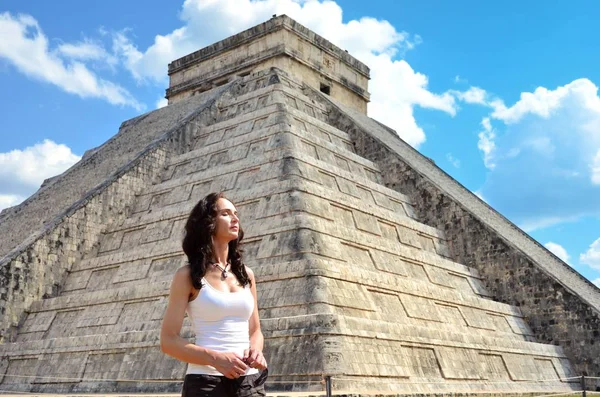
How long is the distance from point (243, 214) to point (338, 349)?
4.23 m

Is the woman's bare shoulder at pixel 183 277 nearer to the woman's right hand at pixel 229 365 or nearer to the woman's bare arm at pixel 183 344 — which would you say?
the woman's bare arm at pixel 183 344

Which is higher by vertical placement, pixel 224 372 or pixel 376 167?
pixel 376 167

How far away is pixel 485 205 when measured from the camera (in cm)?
1884

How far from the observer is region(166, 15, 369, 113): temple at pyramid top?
2084 centimetres

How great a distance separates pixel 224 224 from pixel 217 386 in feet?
2.24

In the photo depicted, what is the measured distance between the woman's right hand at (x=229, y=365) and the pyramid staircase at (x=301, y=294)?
5528 millimetres

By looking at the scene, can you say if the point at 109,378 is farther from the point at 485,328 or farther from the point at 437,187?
the point at 437,187

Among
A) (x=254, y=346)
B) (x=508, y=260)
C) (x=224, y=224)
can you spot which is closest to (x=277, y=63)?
(x=508, y=260)

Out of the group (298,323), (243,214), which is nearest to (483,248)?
(243,214)

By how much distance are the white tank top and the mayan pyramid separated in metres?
5.48

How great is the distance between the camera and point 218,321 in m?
2.88

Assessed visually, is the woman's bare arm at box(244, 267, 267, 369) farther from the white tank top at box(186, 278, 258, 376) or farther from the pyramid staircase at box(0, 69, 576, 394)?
the pyramid staircase at box(0, 69, 576, 394)

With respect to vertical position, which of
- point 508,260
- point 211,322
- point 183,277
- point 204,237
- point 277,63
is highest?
point 277,63

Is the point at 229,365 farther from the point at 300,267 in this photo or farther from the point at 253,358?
the point at 300,267
